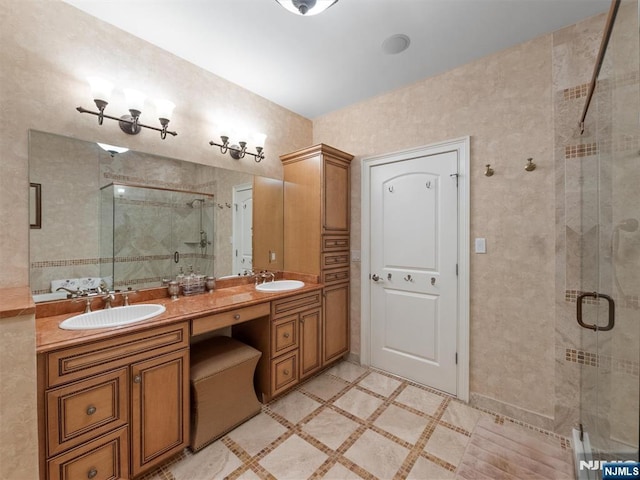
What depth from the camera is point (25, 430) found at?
3.43ft

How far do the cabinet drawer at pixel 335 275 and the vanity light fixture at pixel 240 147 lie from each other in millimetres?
1295

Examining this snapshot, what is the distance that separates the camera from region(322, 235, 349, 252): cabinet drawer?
103 inches

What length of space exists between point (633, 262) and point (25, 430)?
98.5 inches

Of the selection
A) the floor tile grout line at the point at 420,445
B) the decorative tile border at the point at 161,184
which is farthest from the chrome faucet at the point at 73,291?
the floor tile grout line at the point at 420,445

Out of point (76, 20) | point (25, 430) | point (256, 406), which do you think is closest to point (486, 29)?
point (76, 20)

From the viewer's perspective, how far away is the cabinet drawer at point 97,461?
1197mm

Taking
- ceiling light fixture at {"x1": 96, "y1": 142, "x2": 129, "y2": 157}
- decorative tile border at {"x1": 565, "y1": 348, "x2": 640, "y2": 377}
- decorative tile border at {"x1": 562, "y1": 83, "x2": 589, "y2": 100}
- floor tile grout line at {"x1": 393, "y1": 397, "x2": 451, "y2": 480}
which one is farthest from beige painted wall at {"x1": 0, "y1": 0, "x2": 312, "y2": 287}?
decorative tile border at {"x1": 565, "y1": 348, "x2": 640, "y2": 377}

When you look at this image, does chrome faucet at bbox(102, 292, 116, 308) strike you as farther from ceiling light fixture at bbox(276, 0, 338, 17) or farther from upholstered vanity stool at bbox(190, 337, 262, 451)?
ceiling light fixture at bbox(276, 0, 338, 17)

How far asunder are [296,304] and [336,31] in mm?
2034

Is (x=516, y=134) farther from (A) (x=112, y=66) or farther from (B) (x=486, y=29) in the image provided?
(A) (x=112, y=66)

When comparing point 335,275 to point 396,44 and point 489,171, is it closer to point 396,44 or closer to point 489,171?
point 489,171

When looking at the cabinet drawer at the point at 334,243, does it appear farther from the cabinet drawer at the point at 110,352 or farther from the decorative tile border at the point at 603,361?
the decorative tile border at the point at 603,361

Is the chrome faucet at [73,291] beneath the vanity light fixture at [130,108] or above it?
beneath

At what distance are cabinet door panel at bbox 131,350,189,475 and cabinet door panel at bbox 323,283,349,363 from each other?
Answer: 1.31m
